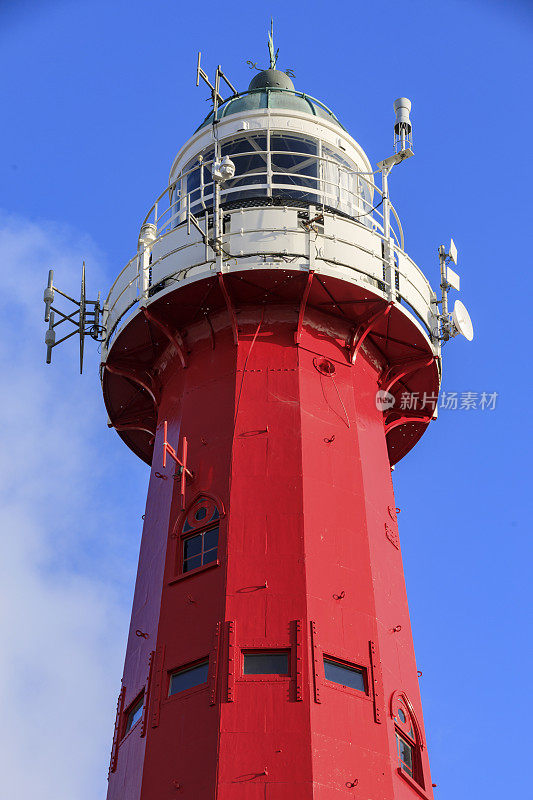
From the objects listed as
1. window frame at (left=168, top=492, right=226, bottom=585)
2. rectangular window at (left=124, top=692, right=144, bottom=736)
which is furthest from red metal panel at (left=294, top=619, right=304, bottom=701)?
rectangular window at (left=124, top=692, right=144, bottom=736)

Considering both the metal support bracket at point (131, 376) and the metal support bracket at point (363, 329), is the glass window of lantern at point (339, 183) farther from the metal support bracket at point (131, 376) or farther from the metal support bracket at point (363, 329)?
the metal support bracket at point (131, 376)

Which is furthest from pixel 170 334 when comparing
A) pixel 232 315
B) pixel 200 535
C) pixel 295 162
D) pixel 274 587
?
pixel 274 587

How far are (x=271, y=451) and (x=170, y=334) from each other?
14.5 feet

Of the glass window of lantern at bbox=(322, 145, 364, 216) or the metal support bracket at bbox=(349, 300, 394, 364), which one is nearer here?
the metal support bracket at bbox=(349, 300, 394, 364)

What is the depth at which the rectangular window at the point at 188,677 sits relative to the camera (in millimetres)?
22906

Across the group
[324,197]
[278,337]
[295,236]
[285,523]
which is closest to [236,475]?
[285,523]

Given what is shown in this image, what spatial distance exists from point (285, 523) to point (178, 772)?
18.1 ft

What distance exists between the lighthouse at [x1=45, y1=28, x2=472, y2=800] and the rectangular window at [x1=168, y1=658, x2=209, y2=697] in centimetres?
4

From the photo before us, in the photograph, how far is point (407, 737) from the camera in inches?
931

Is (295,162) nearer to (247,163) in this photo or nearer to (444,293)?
(247,163)

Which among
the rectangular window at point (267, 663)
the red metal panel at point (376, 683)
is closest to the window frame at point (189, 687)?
the rectangular window at point (267, 663)

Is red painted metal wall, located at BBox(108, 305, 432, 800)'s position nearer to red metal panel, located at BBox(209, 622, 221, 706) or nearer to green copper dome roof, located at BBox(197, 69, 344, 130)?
red metal panel, located at BBox(209, 622, 221, 706)

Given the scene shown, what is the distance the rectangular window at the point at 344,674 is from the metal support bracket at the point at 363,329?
793cm

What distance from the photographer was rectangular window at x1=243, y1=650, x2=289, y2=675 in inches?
884
